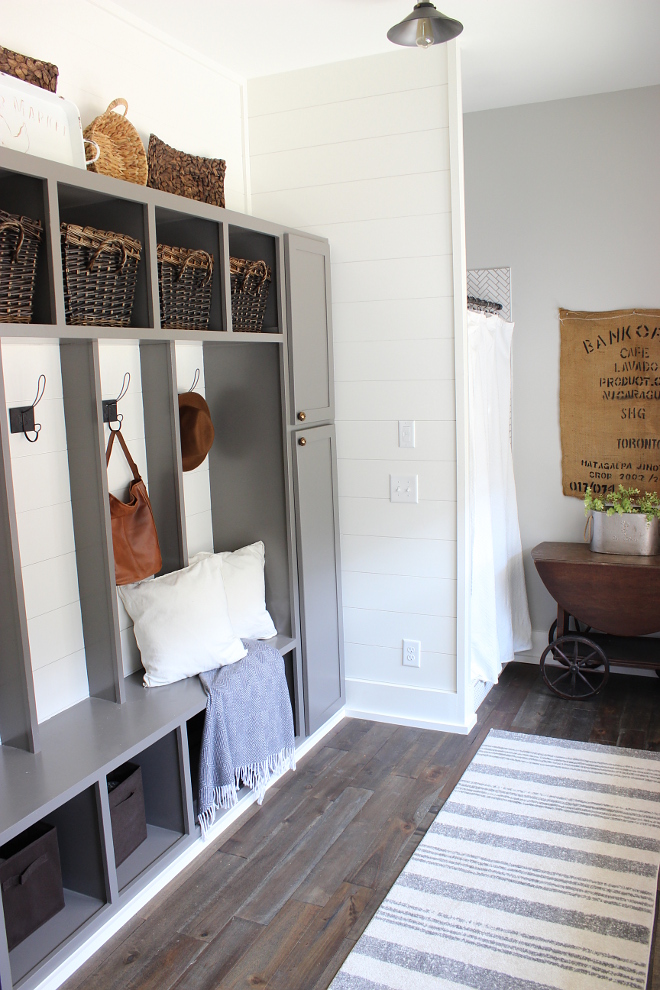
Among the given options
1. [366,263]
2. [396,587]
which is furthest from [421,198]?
[396,587]

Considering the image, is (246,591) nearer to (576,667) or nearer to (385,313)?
(385,313)

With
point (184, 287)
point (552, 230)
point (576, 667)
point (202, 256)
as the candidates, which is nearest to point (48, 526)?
point (184, 287)

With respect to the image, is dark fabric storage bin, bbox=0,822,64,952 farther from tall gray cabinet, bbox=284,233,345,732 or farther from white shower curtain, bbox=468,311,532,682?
white shower curtain, bbox=468,311,532,682

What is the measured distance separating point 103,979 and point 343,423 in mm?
2082

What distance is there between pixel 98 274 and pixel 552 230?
8.12 feet

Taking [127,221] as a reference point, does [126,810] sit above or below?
below

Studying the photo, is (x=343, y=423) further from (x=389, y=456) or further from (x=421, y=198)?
(x=421, y=198)

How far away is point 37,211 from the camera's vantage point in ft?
6.49

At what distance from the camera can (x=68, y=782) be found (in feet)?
6.49

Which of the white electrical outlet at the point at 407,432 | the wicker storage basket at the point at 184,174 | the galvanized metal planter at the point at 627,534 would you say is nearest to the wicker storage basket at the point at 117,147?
the wicker storage basket at the point at 184,174

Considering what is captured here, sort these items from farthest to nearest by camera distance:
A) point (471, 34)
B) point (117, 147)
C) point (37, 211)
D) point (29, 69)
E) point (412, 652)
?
point (412, 652) → point (471, 34) → point (117, 147) → point (29, 69) → point (37, 211)

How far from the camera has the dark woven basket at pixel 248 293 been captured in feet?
8.93

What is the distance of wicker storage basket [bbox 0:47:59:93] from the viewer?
2049 millimetres

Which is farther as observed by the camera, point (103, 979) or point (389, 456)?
point (389, 456)
